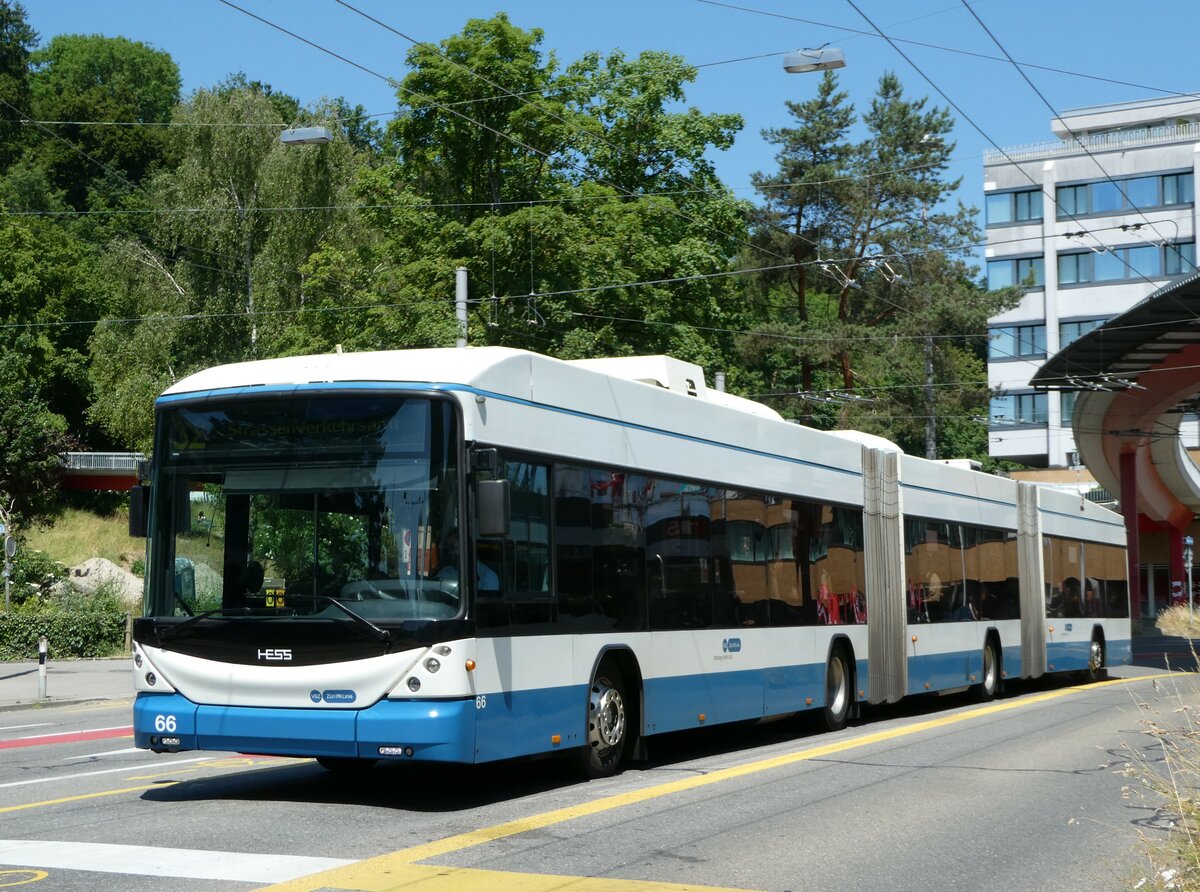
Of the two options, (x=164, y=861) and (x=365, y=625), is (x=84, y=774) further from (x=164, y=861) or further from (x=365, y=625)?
(x=164, y=861)

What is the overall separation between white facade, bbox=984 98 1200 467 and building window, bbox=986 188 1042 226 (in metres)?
0.05

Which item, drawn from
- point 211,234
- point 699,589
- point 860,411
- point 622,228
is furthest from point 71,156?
point 699,589

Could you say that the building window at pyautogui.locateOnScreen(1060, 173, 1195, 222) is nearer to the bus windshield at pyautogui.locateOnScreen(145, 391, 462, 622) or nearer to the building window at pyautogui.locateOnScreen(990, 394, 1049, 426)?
the building window at pyautogui.locateOnScreen(990, 394, 1049, 426)

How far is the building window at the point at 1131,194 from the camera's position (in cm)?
7719

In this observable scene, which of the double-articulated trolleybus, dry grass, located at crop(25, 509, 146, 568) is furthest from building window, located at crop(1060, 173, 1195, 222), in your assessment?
the double-articulated trolleybus

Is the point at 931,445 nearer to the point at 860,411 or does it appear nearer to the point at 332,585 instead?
the point at 860,411

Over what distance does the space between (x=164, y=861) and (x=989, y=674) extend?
16800mm

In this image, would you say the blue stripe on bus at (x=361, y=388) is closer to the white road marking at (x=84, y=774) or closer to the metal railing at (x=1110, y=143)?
the white road marking at (x=84, y=774)

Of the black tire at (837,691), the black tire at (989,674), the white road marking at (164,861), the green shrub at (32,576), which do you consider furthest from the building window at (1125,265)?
the white road marking at (164,861)

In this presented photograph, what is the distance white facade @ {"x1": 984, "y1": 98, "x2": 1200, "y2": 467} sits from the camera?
253 ft

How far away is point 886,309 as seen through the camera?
55.4 meters

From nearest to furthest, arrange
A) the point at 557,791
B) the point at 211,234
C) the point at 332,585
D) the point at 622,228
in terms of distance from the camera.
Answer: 1. the point at 332,585
2. the point at 557,791
3. the point at 622,228
4. the point at 211,234

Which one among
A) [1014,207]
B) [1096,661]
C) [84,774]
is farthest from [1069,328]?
[84,774]

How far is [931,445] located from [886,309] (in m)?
5.23
